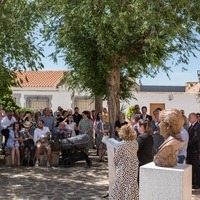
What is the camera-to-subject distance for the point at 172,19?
453 inches

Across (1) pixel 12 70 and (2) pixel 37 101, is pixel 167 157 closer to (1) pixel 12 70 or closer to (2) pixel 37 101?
(1) pixel 12 70

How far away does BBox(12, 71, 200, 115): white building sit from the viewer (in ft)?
126

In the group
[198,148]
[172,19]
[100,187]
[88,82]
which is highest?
[172,19]

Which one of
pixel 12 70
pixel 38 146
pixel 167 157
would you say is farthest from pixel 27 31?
pixel 167 157

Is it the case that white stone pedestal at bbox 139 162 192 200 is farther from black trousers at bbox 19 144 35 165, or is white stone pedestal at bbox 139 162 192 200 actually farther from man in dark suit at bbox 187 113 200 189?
black trousers at bbox 19 144 35 165

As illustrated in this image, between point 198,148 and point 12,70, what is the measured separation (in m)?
7.83

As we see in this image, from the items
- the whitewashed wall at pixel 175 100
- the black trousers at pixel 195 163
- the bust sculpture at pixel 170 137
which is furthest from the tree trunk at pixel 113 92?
the whitewashed wall at pixel 175 100

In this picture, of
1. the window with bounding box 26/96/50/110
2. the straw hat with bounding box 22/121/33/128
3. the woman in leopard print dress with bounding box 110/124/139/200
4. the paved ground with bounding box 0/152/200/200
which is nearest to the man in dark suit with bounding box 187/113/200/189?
the paved ground with bounding box 0/152/200/200

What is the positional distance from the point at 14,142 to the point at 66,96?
25.4m

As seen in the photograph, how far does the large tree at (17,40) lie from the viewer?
14094mm

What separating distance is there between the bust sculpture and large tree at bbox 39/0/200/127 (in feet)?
21.5

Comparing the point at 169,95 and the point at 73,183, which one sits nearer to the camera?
the point at 73,183

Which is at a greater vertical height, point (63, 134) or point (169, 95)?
point (169, 95)

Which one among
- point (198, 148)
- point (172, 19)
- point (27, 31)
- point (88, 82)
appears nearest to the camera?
point (198, 148)
